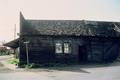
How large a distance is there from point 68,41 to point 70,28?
2.20 meters

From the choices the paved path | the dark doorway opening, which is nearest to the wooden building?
the dark doorway opening

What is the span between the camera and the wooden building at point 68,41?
30.7 m

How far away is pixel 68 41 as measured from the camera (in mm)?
31453

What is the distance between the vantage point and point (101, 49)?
32.8 m

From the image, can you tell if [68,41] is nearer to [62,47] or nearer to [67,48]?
[67,48]

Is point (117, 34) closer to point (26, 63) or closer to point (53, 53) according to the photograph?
point (53, 53)

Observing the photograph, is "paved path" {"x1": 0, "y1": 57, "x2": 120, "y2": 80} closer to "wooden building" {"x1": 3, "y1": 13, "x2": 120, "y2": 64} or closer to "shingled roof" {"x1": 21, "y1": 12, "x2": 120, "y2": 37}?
"wooden building" {"x1": 3, "y1": 13, "x2": 120, "y2": 64}

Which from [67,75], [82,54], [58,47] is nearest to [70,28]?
[58,47]

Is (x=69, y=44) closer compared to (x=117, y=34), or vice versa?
(x=69, y=44)

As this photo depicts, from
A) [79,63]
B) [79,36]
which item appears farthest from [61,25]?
[79,63]

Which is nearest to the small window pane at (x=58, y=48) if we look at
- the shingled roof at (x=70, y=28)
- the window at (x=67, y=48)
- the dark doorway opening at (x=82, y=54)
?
the window at (x=67, y=48)

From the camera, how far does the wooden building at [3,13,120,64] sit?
30.7 meters

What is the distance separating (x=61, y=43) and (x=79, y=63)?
123 inches

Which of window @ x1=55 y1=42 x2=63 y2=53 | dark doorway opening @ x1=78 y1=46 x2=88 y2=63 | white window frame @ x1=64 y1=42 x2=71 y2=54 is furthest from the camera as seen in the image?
dark doorway opening @ x1=78 y1=46 x2=88 y2=63
